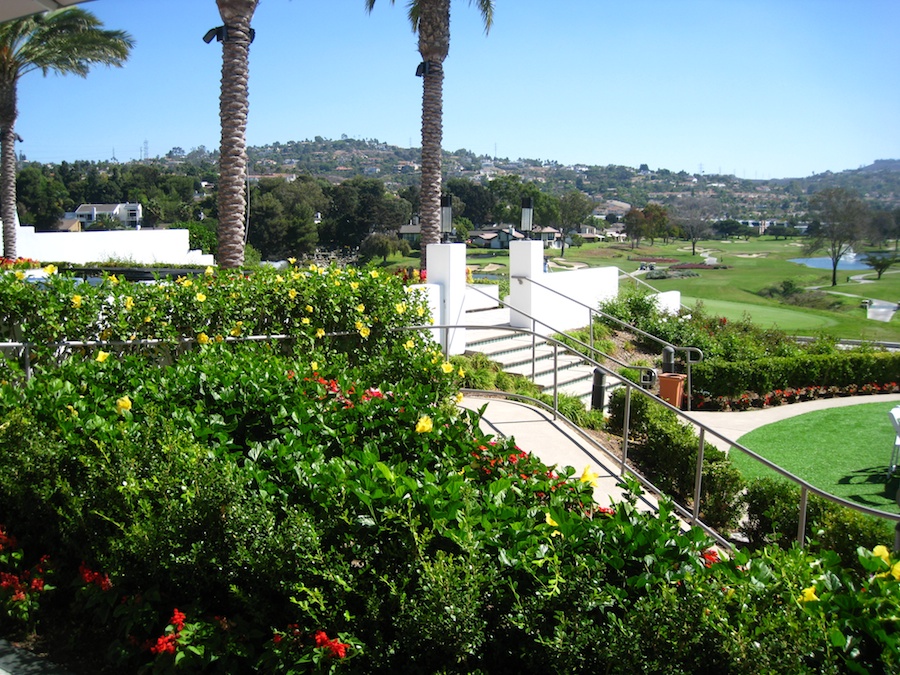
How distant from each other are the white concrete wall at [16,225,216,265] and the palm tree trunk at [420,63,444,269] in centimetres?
1358

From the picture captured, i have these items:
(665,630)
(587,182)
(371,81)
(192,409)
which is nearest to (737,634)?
(665,630)

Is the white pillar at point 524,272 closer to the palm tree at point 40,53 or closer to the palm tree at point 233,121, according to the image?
the palm tree at point 233,121

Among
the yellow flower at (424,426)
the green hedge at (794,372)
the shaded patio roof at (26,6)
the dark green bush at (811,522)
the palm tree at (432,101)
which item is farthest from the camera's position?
the palm tree at (432,101)

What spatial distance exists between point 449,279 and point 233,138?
457 cm

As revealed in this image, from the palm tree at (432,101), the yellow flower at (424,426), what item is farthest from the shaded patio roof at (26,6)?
the palm tree at (432,101)

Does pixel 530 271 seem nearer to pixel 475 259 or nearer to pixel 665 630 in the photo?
pixel 665 630

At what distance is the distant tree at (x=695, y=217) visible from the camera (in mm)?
35906

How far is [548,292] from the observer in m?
14.9

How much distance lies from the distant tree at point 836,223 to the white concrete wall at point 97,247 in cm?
2348

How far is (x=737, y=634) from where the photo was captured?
2371 millimetres

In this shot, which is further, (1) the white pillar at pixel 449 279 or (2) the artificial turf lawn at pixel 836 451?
(1) the white pillar at pixel 449 279

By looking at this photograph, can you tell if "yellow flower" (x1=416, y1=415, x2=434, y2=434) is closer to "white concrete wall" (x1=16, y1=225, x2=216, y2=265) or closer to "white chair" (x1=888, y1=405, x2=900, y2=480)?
"white chair" (x1=888, y1=405, x2=900, y2=480)

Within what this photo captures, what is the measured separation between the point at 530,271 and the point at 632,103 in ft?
145

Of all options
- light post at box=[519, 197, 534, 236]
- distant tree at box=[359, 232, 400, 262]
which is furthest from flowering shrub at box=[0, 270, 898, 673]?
distant tree at box=[359, 232, 400, 262]
